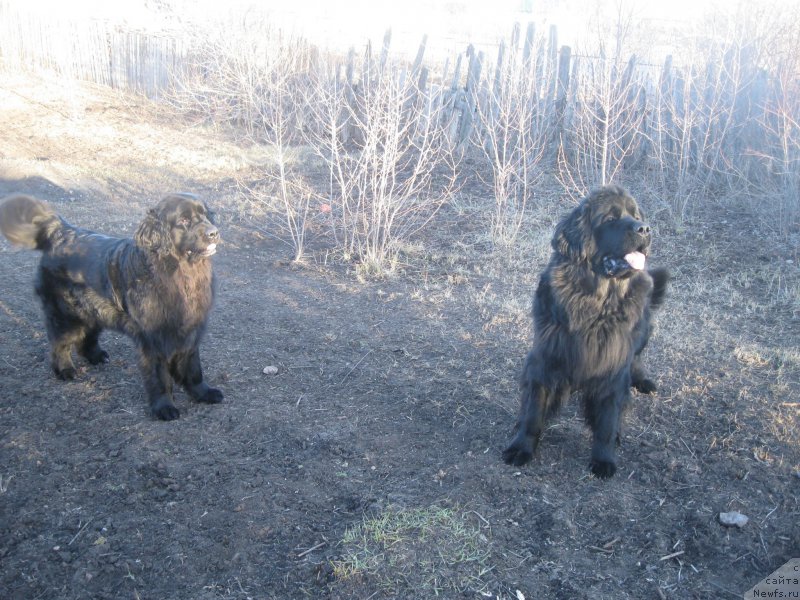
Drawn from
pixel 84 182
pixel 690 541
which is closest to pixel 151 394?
pixel 690 541

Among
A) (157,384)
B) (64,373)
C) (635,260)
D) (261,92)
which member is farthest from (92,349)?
(261,92)

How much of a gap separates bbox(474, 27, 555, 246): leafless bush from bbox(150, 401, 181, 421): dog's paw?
5.50 metres

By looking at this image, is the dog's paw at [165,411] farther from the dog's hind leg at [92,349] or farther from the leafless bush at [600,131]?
the leafless bush at [600,131]

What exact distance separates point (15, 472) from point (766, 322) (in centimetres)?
712

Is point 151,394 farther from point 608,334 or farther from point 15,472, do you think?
point 608,334

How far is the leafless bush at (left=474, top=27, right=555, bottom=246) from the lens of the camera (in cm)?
923

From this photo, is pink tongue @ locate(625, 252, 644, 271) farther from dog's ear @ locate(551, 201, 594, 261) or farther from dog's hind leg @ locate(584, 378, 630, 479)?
dog's hind leg @ locate(584, 378, 630, 479)

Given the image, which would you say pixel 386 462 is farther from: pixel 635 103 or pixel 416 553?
pixel 635 103

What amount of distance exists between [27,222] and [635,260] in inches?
174

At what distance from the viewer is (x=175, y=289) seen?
451cm

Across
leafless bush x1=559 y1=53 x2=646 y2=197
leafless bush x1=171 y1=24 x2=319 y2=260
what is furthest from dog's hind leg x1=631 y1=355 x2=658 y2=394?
leafless bush x1=171 y1=24 x2=319 y2=260

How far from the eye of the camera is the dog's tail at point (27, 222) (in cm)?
484

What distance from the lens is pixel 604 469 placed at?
159 inches

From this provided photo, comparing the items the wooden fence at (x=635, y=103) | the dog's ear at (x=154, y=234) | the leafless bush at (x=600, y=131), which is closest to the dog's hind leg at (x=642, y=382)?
the dog's ear at (x=154, y=234)
